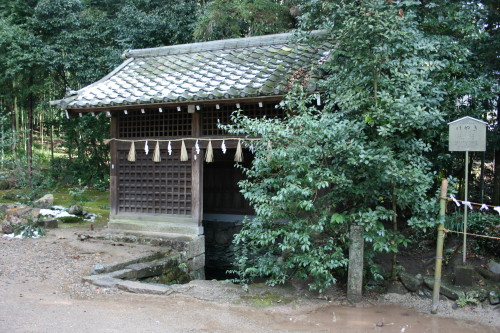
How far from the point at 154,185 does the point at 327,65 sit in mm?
5091

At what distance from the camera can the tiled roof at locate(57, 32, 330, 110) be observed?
8219mm

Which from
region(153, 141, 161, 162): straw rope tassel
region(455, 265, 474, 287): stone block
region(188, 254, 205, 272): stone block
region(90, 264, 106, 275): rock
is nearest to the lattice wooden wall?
region(153, 141, 161, 162): straw rope tassel

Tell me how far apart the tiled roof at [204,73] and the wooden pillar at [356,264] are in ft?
9.86

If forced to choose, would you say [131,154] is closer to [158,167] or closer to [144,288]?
[158,167]

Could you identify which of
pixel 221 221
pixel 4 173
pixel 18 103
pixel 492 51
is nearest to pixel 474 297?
pixel 492 51

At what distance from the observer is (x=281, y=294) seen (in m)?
6.13

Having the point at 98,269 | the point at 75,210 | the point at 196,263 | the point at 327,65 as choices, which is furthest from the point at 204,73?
the point at 75,210

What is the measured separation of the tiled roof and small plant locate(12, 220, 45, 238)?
2.95 metres

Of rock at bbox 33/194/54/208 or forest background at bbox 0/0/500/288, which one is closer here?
forest background at bbox 0/0/500/288

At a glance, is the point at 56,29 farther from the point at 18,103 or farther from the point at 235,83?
the point at 235,83

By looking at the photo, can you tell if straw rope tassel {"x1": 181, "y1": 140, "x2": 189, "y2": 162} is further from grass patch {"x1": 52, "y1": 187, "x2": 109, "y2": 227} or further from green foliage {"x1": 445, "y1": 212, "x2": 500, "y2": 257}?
green foliage {"x1": 445, "y1": 212, "x2": 500, "y2": 257}

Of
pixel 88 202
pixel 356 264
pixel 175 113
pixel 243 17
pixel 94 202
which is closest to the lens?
pixel 356 264

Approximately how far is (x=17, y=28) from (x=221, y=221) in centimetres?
1197

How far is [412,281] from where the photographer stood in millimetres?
6043
